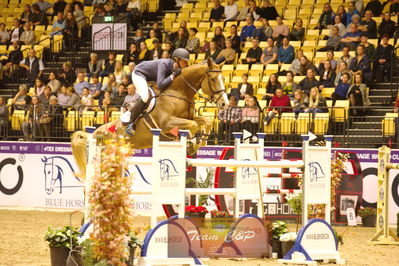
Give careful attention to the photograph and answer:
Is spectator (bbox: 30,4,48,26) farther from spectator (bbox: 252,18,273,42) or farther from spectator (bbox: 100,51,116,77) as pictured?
spectator (bbox: 252,18,273,42)

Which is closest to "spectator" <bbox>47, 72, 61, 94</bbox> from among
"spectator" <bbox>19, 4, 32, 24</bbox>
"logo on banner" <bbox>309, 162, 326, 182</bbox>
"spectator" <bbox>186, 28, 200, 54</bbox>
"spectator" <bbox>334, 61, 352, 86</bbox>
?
"spectator" <bbox>186, 28, 200, 54</bbox>

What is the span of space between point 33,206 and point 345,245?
7865 millimetres

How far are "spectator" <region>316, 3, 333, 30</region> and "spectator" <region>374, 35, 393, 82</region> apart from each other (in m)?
2.16

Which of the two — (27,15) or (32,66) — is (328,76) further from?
(27,15)

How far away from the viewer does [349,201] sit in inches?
568

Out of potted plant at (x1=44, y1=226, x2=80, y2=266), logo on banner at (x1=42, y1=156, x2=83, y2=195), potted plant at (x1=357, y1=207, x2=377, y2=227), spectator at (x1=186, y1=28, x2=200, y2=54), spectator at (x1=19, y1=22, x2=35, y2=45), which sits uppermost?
spectator at (x1=19, y1=22, x2=35, y2=45)

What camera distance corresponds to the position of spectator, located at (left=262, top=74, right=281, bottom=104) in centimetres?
1709

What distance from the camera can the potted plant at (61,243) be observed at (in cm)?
813

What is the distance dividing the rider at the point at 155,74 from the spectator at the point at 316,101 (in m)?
4.59

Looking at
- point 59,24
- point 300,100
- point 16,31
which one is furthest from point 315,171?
point 16,31

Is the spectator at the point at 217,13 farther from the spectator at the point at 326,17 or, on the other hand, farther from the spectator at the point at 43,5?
the spectator at the point at 43,5

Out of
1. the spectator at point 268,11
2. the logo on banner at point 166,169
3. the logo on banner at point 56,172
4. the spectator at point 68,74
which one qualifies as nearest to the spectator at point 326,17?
the spectator at point 268,11

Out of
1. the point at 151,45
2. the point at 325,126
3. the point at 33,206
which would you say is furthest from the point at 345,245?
the point at 151,45

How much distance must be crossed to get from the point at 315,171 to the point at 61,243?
10.2ft
